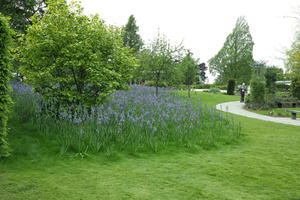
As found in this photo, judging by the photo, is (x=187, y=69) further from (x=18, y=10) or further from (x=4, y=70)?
(x=4, y=70)

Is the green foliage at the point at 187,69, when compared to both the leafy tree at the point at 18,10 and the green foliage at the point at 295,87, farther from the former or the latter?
the leafy tree at the point at 18,10

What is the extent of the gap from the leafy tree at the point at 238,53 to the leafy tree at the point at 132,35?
1746 cm

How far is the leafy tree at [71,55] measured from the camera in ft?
23.5

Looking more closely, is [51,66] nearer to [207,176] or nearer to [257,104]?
[207,176]

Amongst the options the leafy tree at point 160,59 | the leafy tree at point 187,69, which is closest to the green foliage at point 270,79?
the leafy tree at point 187,69

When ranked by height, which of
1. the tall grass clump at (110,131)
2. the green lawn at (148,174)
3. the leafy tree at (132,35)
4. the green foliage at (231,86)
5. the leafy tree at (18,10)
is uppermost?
the leafy tree at (132,35)

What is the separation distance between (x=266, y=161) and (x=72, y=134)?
462 cm

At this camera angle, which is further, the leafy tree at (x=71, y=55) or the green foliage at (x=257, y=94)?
the green foliage at (x=257, y=94)

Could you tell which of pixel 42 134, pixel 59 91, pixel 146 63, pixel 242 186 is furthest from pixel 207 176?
pixel 146 63

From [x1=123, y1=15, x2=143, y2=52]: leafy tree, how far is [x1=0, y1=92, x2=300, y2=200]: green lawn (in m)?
38.8

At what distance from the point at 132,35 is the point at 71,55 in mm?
38526

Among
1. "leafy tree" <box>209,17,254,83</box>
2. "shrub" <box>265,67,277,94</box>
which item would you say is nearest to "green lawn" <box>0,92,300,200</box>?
"shrub" <box>265,67,277,94</box>

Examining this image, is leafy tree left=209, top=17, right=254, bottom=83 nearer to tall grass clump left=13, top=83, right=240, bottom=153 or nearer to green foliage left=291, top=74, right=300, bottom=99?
green foliage left=291, top=74, right=300, bottom=99

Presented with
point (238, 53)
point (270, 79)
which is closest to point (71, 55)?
point (270, 79)
